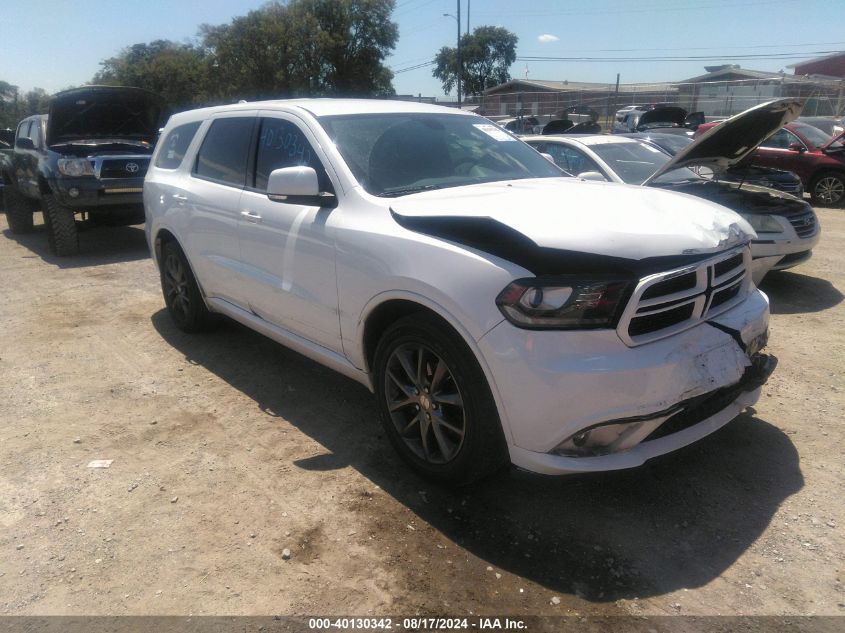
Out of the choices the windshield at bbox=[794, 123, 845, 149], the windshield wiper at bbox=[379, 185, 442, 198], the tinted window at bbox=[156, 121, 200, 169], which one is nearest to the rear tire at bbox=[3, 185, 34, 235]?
the tinted window at bbox=[156, 121, 200, 169]

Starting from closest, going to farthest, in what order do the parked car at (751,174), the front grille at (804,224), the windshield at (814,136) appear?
1. the front grille at (804,224)
2. the parked car at (751,174)
3. the windshield at (814,136)

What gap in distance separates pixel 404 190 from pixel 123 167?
711 cm

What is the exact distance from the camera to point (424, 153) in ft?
12.4

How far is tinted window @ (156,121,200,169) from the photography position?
5.18 meters

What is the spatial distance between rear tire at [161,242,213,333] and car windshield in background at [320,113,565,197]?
209 centimetres

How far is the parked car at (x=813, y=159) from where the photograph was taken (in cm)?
1231

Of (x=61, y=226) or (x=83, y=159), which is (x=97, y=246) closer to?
Result: (x=61, y=226)

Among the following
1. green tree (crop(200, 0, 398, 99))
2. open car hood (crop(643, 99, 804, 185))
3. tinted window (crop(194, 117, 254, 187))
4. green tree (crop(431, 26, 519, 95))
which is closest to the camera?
tinted window (crop(194, 117, 254, 187))

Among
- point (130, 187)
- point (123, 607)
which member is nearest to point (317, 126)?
point (123, 607)

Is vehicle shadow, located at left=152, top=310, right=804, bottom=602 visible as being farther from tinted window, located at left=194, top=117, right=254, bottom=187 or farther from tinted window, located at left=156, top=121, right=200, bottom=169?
tinted window, located at left=156, top=121, right=200, bottom=169

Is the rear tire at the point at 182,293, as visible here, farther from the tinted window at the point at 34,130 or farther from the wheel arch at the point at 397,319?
the tinted window at the point at 34,130

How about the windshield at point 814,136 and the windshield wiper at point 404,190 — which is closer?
the windshield wiper at point 404,190

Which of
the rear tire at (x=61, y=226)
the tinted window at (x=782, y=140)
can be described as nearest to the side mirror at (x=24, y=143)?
the rear tire at (x=61, y=226)

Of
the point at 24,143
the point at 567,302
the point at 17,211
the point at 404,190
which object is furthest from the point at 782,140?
the point at 17,211
